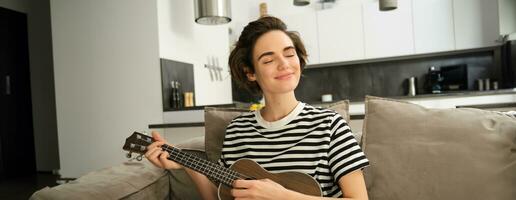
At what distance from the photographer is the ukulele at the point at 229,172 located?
3.81ft

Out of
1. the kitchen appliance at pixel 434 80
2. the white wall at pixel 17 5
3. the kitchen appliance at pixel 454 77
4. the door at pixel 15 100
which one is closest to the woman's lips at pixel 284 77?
the kitchen appliance at pixel 434 80

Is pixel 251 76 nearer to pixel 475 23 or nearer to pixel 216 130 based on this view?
pixel 216 130

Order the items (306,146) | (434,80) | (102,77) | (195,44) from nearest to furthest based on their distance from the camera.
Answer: (306,146) → (102,77) → (195,44) → (434,80)

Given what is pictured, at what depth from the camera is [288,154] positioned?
4.00 feet

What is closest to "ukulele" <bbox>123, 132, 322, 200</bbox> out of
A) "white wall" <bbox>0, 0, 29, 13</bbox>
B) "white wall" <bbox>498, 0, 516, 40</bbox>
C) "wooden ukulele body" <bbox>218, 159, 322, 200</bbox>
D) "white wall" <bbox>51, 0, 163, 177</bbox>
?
"wooden ukulele body" <bbox>218, 159, 322, 200</bbox>

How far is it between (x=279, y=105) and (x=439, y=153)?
55 cm

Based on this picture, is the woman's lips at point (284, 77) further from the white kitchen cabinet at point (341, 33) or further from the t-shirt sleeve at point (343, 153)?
the white kitchen cabinet at point (341, 33)

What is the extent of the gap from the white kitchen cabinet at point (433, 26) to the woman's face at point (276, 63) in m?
3.63

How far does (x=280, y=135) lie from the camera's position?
126cm

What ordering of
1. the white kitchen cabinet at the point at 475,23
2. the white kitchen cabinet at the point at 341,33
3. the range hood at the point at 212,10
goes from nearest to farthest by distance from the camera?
the range hood at the point at 212,10 < the white kitchen cabinet at the point at 475,23 < the white kitchen cabinet at the point at 341,33

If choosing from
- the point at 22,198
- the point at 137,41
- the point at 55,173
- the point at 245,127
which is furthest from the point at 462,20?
the point at 55,173

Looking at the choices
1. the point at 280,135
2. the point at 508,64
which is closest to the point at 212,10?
the point at 280,135

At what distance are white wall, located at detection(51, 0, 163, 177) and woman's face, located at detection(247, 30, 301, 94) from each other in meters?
2.08

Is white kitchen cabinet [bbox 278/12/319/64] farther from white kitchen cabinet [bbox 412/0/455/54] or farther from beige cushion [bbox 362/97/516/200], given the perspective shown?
beige cushion [bbox 362/97/516/200]
